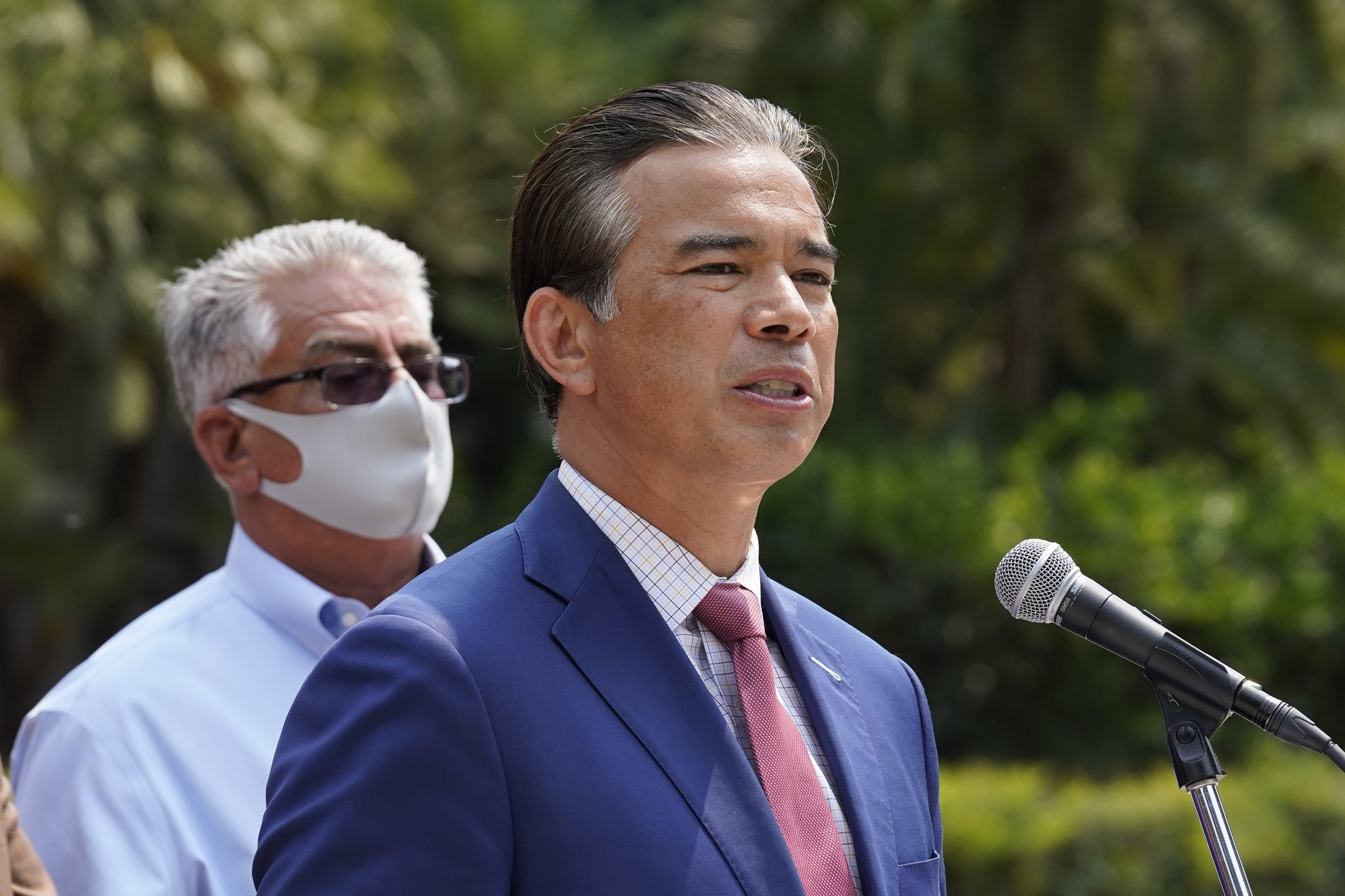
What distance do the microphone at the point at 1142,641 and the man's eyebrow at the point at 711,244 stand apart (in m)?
0.54

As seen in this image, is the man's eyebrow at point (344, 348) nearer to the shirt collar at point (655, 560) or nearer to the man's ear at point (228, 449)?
the man's ear at point (228, 449)

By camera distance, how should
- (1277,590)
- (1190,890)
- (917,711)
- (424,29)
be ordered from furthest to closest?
1. (424,29)
2. (1277,590)
3. (1190,890)
4. (917,711)

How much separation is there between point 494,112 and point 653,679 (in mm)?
10347

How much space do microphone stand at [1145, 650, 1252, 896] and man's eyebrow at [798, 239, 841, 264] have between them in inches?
26.7

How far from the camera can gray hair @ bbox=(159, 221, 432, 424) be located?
3.19 m

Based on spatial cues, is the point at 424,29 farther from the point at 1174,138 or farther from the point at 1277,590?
the point at 1277,590

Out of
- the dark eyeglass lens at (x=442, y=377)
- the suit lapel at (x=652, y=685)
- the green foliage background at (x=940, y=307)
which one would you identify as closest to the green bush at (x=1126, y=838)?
the green foliage background at (x=940, y=307)

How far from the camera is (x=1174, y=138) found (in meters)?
11.1

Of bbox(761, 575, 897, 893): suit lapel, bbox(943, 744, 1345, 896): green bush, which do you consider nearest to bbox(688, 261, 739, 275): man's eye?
bbox(761, 575, 897, 893): suit lapel

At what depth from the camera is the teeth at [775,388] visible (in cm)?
197

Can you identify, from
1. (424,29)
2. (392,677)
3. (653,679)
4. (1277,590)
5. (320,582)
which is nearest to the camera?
(392,677)

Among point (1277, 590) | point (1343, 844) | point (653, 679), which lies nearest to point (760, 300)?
point (653, 679)

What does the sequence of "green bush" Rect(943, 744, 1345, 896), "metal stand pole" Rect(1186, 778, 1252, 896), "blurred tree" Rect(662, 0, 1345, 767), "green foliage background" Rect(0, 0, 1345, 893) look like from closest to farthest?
"metal stand pole" Rect(1186, 778, 1252, 896)
"green bush" Rect(943, 744, 1345, 896)
"green foliage background" Rect(0, 0, 1345, 893)
"blurred tree" Rect(662, 0, 1345, 767)

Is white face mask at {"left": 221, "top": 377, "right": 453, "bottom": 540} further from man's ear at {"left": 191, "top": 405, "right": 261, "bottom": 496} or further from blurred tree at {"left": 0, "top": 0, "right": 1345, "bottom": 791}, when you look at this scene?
blurred tree at {"left": 0, "top": 0, "right": 1345, "bottom": 791}
